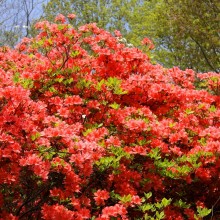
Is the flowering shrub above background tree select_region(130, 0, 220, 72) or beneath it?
beneath

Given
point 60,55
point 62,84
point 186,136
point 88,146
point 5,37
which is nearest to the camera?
point 88,146

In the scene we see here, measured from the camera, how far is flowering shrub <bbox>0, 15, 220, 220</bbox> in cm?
367

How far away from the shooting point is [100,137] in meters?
4.05

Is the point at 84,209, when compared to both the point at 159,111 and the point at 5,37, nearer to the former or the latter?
the point at 159,111

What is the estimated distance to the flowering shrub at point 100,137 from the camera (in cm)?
367

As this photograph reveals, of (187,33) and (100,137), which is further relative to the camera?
(187,33)

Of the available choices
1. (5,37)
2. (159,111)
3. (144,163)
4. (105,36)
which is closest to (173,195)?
(144,163)

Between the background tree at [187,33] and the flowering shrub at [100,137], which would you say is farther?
the background tree at [187,33]

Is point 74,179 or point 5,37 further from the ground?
point 5,37

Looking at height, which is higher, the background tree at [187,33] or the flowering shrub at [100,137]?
the background tree at [187,33]

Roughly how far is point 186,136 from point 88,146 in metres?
1.35

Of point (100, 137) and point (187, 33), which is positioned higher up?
point (187, 33)

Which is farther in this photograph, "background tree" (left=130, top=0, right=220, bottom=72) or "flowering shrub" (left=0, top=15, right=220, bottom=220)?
"background tree" (left=130, top=0, right=220, bottom=72)

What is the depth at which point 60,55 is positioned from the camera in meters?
5.57
